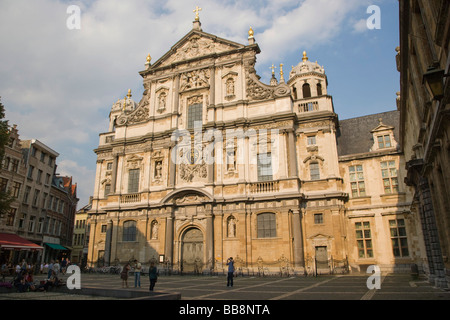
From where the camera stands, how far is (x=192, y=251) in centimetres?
2716

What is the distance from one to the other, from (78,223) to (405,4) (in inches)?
2310

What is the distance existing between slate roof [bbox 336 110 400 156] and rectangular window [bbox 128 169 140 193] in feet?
60.4

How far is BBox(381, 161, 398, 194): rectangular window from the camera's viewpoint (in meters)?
24.9

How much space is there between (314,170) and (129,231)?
1700 centimetres

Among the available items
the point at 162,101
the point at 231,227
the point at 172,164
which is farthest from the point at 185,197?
the point at 162,101

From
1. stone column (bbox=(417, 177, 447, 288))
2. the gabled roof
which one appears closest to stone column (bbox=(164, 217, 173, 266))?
the gabled roof

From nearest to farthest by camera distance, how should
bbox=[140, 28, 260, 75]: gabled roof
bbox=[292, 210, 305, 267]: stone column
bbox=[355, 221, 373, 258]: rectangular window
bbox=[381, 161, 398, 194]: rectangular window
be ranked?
bbox=[292, 210, 305, 267]: stone column → bbox=[355, 221, 373, 258]: rectangular window → bbox=[381, 161, 398, 194]: rectangular window → bbox=[140, 28, 260, 75]: gabled roof

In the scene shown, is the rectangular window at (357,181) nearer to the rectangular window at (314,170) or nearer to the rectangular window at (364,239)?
the rectangular window at (364,239)

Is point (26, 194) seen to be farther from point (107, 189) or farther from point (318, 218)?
point (318, 218)

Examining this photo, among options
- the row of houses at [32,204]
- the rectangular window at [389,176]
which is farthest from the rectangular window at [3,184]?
the rectangular window at [389,176]

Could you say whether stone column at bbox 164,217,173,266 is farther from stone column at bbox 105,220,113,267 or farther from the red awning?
the red awning

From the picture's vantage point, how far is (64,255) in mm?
45688
